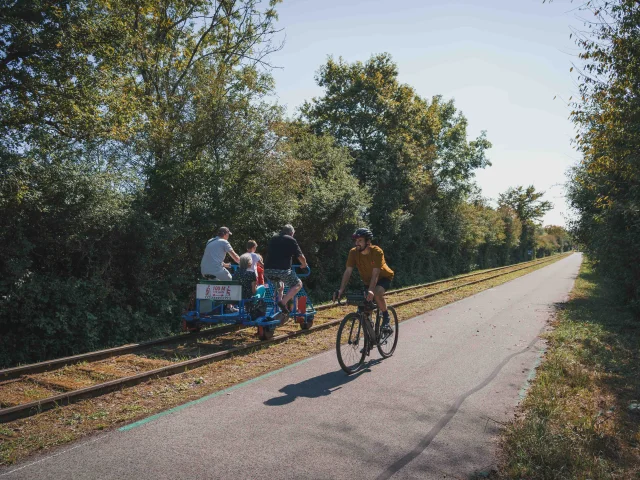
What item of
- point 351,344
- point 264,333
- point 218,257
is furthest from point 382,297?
point 218,257

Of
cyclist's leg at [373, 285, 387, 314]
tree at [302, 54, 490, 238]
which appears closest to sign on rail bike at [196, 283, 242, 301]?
cyclist's leg at [373, 285, 387, 314]

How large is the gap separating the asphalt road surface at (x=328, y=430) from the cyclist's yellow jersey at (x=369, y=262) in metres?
1.50

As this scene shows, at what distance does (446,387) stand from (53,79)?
9133 millimetres

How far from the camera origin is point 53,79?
900 cm

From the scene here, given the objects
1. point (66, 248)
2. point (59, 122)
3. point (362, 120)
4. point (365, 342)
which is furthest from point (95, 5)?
point (362, 120)

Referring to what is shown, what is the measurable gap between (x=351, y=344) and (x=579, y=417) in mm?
3159

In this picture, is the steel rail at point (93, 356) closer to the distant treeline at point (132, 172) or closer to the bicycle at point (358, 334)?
the distant treeline at point (132, 172)

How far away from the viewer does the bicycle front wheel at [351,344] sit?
22.5 ft

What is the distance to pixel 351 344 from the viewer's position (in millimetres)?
7172

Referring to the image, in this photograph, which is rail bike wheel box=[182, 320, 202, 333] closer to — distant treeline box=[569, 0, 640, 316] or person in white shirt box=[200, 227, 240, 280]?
person in white shirt box=[200, 227, 240, 280]

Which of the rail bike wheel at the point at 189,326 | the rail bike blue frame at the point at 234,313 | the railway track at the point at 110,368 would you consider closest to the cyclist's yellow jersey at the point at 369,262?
the rail bike blue frame at the point at 234,313

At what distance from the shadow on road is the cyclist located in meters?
1.20

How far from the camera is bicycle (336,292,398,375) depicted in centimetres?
696

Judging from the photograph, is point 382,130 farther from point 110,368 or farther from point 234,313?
point 110,368
